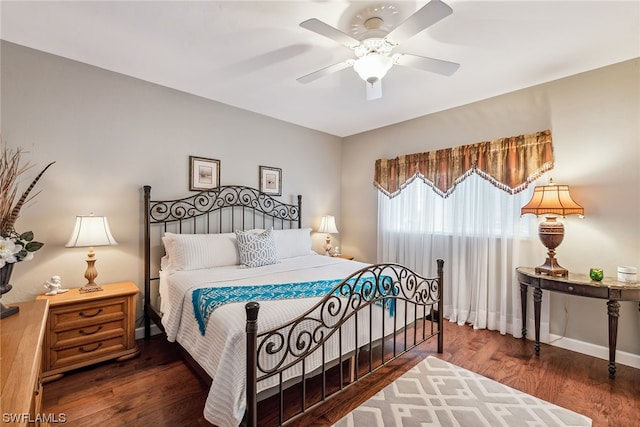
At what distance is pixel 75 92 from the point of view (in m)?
2.66

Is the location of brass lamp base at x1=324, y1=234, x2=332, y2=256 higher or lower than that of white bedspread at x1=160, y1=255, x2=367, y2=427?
higher

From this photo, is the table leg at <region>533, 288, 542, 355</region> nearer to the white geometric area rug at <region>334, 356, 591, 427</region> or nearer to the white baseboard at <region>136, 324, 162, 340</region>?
the white geometric area rug at <region>334, 356, 591, 427</region>

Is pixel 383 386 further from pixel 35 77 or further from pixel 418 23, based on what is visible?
pixel 35 77

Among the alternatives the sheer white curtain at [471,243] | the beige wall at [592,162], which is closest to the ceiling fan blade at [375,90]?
the beige wall at [592,162]

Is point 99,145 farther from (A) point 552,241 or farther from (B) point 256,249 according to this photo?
(A) point 552,241

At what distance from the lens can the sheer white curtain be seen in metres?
3.16

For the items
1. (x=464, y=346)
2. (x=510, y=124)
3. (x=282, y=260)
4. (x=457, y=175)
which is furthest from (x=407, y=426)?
(x=510, y=124)

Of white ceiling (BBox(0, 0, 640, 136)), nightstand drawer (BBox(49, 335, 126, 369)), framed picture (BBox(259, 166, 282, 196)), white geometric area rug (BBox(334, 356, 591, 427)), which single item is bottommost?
white geometric area rug (BBox(334, 356, 591, 427))

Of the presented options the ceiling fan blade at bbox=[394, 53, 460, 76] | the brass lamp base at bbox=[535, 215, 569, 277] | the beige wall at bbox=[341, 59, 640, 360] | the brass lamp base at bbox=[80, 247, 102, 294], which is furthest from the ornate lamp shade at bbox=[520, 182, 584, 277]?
the brass lamp base at bbox=[80, 247, 102, 294]

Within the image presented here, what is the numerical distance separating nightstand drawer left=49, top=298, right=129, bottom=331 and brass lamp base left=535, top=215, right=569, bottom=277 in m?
3.86

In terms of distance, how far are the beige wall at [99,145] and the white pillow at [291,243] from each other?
0.94 metres

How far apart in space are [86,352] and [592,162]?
15.8 ft

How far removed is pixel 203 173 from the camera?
3463 millimetres

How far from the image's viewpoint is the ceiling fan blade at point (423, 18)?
149 centimetres
